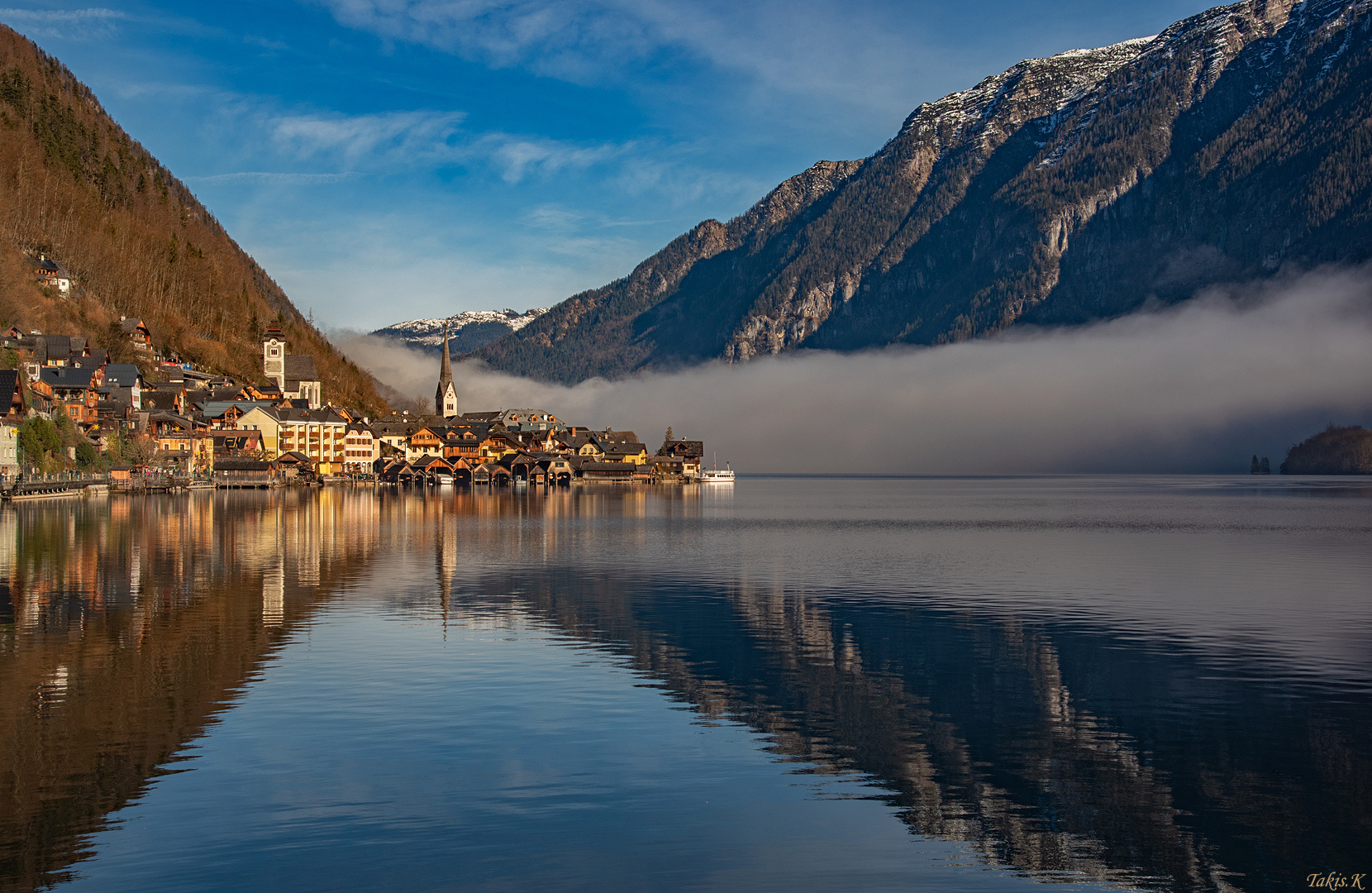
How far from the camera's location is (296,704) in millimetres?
26391

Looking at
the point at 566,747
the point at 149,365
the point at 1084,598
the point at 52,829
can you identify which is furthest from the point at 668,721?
the point at 149,365

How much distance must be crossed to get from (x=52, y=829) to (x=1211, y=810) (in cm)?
1911

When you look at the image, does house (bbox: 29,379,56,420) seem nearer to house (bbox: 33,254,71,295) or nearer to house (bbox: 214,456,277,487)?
house (bbox: 214,456,277,487)

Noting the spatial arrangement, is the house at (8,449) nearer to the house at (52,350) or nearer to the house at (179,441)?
the house at (52,350)

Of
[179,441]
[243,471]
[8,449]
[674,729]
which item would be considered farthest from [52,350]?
[674,729]

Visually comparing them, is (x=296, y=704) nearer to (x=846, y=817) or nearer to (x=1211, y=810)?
(x=846, y=817)

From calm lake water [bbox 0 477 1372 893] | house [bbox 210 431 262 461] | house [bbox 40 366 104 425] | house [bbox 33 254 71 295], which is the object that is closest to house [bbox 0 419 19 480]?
house [bbox 40 366 104 425]

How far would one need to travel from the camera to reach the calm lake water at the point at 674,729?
1669cm

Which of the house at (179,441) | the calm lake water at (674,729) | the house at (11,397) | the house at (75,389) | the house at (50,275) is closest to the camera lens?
the calm lake water at (674,729)

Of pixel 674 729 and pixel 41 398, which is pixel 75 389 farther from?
pixel 674 729

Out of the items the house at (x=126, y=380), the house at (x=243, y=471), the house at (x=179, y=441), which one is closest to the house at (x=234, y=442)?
the house at (x=179, y=441)

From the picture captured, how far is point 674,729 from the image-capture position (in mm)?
24484

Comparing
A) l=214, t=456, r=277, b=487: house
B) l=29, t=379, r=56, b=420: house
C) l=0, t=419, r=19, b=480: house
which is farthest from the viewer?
l=214, t=456, r=277, b=487: house

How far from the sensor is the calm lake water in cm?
1669
